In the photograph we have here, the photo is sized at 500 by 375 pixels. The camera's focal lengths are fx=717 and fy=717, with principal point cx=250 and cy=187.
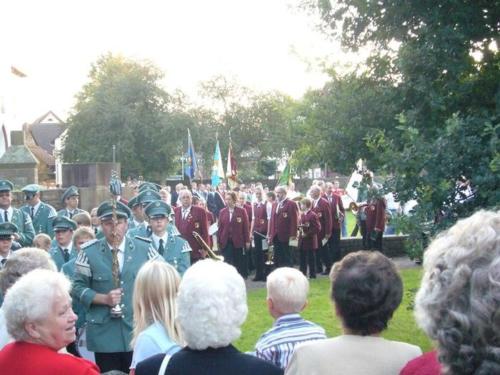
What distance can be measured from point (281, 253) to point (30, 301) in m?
12.9

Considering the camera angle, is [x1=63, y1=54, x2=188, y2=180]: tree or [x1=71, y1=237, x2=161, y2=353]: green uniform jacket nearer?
[x1=71, y1=237, x2=161, y2=353]: green uniform jacket

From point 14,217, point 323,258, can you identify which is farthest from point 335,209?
point 14,217

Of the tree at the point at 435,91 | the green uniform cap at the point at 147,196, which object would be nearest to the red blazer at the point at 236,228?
the green uniform cap at the point at 147,196

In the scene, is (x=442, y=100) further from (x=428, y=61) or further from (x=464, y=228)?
(x=464, y=228)

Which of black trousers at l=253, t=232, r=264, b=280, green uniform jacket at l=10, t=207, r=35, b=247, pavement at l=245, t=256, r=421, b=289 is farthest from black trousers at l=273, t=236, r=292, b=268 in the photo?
green uniform jacket at l=10, t=207, r=35, b=247

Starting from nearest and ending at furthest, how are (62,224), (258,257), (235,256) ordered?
(62,224), (235,256), (258,257)

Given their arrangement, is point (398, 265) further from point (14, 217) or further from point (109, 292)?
point (109, 292)

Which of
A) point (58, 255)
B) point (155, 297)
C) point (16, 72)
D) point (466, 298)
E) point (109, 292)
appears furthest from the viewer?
point (16, 72)

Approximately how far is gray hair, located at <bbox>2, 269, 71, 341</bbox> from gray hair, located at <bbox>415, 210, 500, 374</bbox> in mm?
1969

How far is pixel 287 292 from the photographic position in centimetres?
421

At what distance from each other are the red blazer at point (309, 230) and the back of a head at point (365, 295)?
12608mm

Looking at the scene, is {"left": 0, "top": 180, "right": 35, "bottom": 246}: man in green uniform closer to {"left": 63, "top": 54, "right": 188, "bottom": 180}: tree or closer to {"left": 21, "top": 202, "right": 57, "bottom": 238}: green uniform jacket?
{"left": 21, "top": 202, "right": 57, "bottom": 238}: green uniform jacket

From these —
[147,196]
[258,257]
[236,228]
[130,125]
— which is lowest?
[258,257]

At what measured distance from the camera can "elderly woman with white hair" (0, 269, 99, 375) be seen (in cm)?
322
